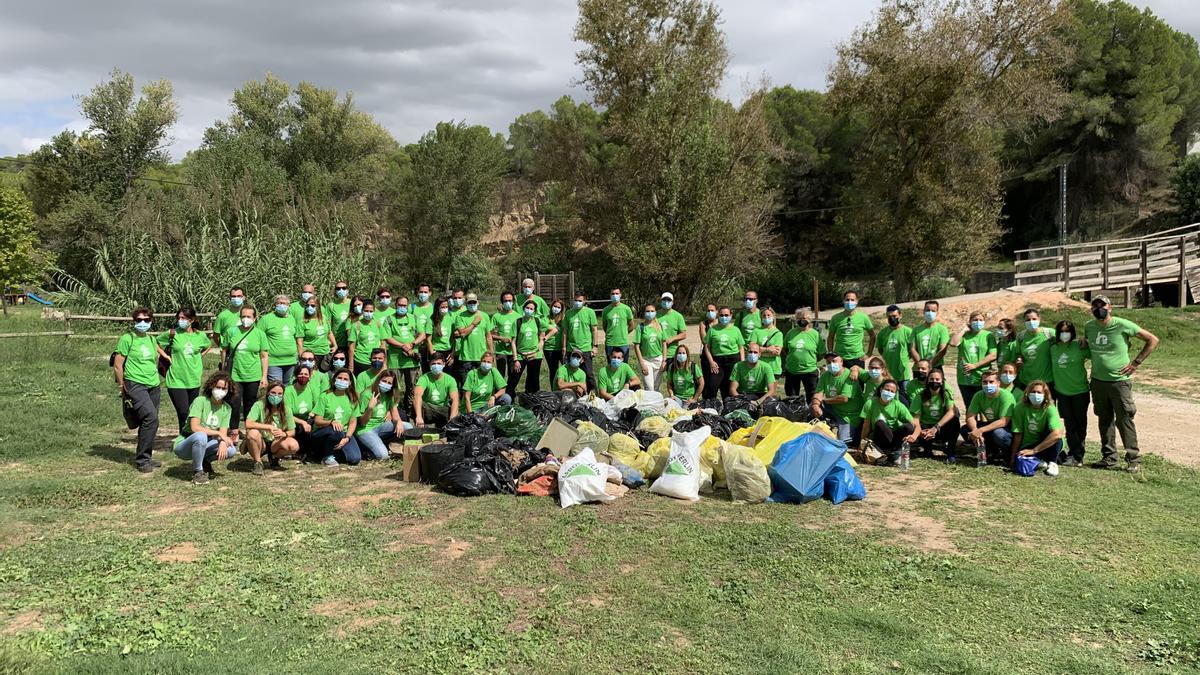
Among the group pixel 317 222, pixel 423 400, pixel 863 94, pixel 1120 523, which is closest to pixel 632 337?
pixel 423 400

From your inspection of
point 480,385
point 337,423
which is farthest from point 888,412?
point 337,423

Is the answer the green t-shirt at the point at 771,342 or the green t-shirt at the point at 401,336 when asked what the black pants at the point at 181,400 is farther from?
the green t-shirt at the point at 771,342

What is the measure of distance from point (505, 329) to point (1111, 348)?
6.58 m

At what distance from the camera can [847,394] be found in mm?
8570

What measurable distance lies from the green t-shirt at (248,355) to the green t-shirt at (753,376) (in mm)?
5475

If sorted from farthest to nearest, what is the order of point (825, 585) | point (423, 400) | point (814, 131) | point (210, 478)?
point (814, 131) < point (423, 400) < point (210, 478) < point (825, 585)

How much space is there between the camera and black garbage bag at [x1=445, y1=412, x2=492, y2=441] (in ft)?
25.2

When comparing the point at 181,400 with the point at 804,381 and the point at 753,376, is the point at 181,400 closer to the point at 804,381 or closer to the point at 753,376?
the point at 753,376

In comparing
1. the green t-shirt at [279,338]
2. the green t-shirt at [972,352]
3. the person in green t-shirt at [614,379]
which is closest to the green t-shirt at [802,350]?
the green t-shirt at [972,352]

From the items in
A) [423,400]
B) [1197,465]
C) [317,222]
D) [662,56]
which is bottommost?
[1197,465]

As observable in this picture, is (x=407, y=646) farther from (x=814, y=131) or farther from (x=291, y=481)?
(x=814, y=131)

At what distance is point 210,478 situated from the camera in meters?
7.40

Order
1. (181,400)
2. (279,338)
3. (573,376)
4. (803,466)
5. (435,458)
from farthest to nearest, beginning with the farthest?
(573,376), (279,338), (181,400), (435,458), (803,466)

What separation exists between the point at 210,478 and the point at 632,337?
206 inches
